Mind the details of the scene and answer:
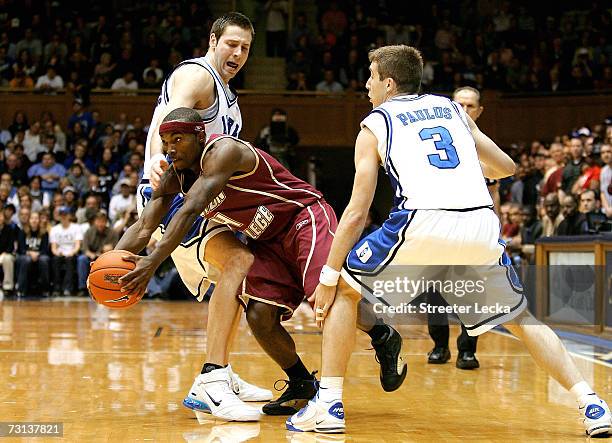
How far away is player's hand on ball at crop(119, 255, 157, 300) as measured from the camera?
4359mm

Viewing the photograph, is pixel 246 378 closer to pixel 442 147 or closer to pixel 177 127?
pixel 177 127

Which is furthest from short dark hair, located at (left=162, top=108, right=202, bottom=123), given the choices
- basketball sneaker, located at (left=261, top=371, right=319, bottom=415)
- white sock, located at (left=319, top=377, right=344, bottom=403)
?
basketball sneaker, located at (left=261, top=371, right=319, bottom=415)

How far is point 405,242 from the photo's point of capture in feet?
13.8

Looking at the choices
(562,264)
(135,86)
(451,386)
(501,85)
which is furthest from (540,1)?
(451,386)

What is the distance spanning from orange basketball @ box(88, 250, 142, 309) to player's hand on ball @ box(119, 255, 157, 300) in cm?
3

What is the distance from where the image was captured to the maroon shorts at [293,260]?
4.77 metres

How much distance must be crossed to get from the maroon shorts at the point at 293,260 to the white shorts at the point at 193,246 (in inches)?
10.0

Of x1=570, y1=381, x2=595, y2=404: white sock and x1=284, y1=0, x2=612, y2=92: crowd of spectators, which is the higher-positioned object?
x1=284, y1=0, x2=612, y2=92: crowd of spectators

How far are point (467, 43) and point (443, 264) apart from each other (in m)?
15.6

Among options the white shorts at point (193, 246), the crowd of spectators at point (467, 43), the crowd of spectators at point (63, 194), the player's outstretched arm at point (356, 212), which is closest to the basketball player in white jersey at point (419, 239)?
the player's outstretched arm at point (356, 212)

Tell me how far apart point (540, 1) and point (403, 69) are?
17.1 m

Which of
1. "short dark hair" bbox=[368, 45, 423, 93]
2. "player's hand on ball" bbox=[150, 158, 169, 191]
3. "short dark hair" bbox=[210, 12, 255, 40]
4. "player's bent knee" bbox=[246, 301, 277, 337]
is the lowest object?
"player's bent knee" bbox=[246, 301, 277, 337]

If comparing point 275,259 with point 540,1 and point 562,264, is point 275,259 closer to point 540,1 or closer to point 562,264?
point 562,264

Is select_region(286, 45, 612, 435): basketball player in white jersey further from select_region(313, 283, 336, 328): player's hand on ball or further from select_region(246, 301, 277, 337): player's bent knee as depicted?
select_region(246, 301, 277, 337): player's bent knee
